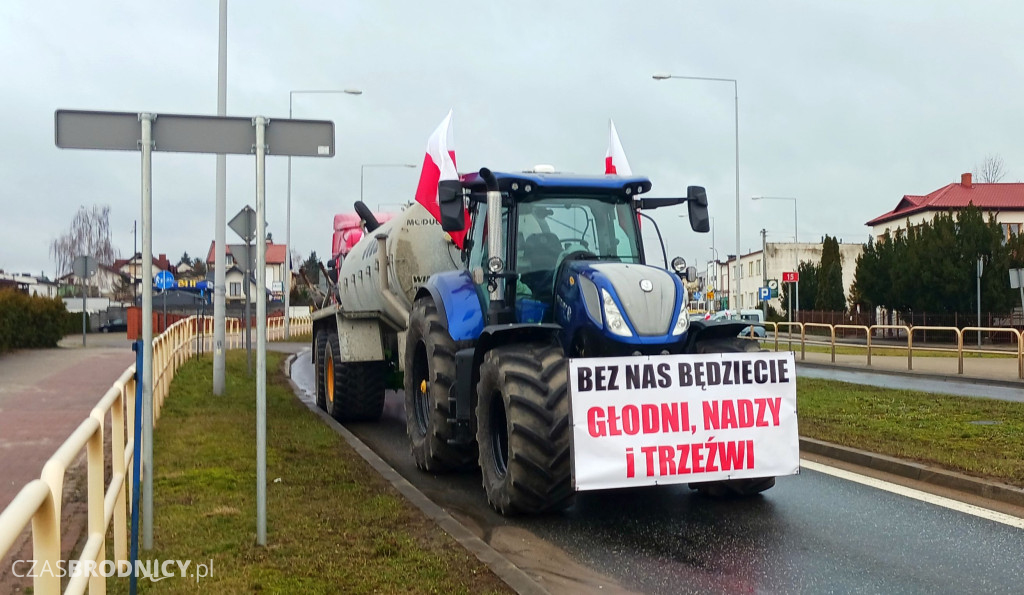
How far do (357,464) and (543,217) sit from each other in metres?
2.87

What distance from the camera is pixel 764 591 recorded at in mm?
5449

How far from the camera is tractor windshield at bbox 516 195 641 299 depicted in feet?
26.5

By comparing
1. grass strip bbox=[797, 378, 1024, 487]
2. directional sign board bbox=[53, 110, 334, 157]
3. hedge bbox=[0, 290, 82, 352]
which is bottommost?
Answer: grass strip bbox=[797, 378, 1024, 487]

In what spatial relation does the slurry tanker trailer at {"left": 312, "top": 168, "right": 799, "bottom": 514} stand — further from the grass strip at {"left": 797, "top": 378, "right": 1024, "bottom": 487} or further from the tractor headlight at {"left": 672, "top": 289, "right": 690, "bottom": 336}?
the grass strip at {"left": 797, "top": 378, "right": 1024, "bottom": 487}

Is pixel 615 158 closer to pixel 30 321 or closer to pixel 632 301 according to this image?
pixel 632 301

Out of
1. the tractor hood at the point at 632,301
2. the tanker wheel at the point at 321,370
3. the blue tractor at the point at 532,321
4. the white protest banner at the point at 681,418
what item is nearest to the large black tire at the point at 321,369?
the tanker wheel at the point at 321,370

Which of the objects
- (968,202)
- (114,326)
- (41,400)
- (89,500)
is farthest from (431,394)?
(968,202)

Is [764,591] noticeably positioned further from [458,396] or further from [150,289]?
[150,289]

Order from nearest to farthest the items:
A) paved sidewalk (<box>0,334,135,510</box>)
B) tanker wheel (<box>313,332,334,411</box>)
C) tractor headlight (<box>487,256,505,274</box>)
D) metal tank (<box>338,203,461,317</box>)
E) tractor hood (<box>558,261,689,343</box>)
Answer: tractor hood (<box>558,261,689,343</box>) → tractor headlight (<box>487,256,505,274</box>) → paved sidewalk (<box>0,334,135,510</box>) → metal tank (<box>338,203,461,317</box>) → tanker wheel (<box>313,332,334,411</box>)

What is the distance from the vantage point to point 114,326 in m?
50.5

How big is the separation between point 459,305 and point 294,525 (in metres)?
2.48

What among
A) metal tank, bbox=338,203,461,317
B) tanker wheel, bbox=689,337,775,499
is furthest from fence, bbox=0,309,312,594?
metal tank, bbox=338,203,461,317

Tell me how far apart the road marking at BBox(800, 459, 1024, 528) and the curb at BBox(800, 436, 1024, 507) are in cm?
33

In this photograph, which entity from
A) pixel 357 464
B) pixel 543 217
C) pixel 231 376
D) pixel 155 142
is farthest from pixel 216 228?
pixel 155 142
